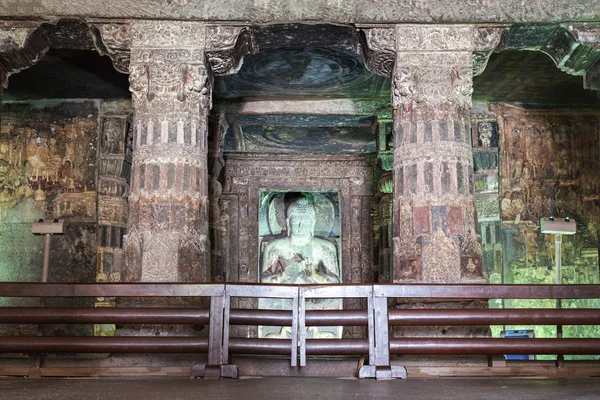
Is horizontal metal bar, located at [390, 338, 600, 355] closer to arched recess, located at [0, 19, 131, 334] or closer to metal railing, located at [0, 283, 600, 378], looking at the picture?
metal railing, located at [0, 283, 600, 378]

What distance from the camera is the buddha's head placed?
14805 mm

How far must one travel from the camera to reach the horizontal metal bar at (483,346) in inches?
220

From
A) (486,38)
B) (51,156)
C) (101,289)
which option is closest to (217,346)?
(101,289)

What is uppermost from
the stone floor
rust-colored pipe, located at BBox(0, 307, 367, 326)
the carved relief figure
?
the carved relief figure

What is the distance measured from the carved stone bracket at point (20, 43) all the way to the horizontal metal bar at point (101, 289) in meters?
3.31

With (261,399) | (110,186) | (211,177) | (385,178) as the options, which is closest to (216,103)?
(211,177)

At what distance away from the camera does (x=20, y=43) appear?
26.1 feet

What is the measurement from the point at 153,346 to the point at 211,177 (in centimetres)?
652

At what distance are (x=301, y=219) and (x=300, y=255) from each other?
747mm

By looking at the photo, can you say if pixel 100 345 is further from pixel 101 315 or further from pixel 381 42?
pixel 381 42

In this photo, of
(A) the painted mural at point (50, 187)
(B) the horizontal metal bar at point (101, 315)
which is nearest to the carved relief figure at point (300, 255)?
(A) the painted mural at point (50, 187)

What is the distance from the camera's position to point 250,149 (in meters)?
13.4

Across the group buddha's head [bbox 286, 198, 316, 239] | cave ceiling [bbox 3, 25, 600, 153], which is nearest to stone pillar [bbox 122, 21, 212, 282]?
cave ceiling [bbox 3, 25, 600, 153]

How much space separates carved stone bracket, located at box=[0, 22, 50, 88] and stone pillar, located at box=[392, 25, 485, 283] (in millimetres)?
4065
